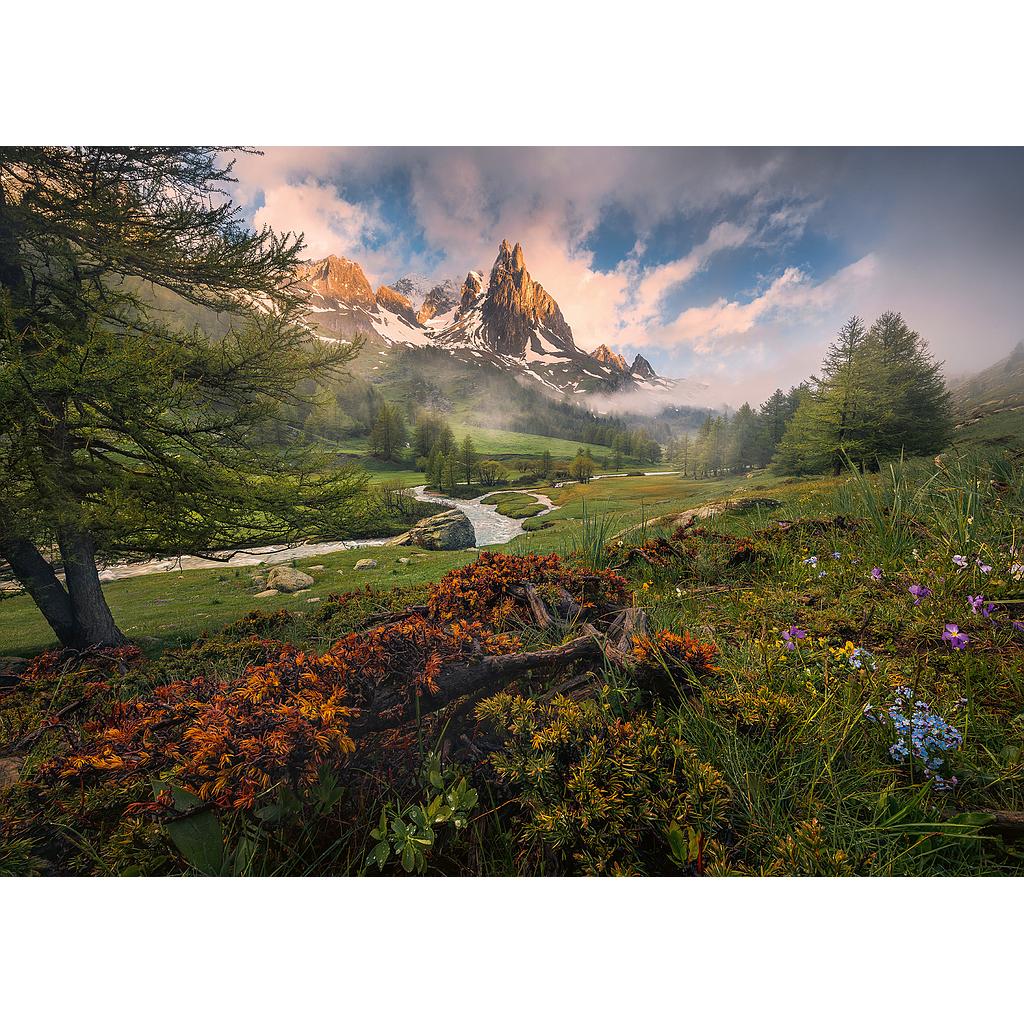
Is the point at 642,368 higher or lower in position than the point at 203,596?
higher

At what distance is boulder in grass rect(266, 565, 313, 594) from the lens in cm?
355

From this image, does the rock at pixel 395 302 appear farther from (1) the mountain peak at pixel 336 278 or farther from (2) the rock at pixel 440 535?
(2) the rock at pixel 440 535

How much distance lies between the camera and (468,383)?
4637mm

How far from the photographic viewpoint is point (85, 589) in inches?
134

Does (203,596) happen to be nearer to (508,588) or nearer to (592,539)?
(508,588)

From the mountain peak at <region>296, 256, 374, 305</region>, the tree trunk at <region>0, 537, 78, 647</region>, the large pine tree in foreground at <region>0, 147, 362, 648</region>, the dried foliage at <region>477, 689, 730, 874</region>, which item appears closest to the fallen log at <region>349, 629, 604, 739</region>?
the dried foliage at <region>477, 689, 730, 874</region>

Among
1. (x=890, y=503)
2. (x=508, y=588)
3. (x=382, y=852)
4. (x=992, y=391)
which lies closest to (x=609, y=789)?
(x=382, y=852)

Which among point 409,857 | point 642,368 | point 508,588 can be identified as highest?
point 642,368

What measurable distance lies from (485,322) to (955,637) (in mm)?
4550

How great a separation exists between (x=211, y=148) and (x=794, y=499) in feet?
21.0

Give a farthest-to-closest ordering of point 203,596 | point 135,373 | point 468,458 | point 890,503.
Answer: point 468,458 < point 203,596 < point 890,503 < point 135,373

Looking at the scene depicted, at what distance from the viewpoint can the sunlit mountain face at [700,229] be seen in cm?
317

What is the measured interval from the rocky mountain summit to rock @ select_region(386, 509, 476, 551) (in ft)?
6.93

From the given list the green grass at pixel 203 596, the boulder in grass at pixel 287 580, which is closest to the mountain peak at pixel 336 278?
the green grass at pixel 203 596
